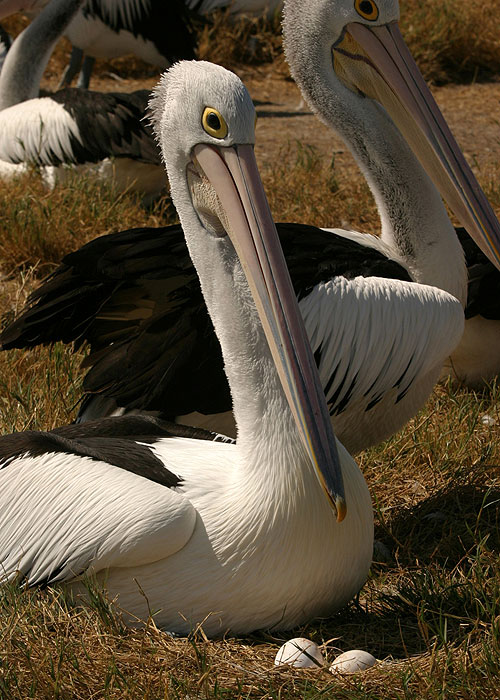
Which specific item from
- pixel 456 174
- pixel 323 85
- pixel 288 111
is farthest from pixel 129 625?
pixel 288 111

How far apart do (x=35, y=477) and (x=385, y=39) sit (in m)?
1.90

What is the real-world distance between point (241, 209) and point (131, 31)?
18.4ft

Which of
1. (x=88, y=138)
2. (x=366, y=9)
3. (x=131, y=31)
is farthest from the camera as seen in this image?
(x=131, y=31)

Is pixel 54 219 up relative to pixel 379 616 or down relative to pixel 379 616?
up

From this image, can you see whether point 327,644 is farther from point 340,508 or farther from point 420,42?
point 420,42

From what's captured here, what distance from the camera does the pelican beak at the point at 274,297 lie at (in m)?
2.28

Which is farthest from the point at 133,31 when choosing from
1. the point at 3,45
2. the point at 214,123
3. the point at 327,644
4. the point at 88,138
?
the point at 327,644

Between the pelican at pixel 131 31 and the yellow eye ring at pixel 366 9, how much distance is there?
13.9 ft

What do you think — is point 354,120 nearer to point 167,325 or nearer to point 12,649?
point 167,325

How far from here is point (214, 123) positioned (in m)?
2.39

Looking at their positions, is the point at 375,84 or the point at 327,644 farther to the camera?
the point at 375,84

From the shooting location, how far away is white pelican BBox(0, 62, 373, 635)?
235 cm

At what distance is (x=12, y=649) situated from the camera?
2307mm

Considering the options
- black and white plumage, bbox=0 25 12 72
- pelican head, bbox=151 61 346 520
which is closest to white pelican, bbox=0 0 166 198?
black and white plumage, bbox=0 25 12 72
